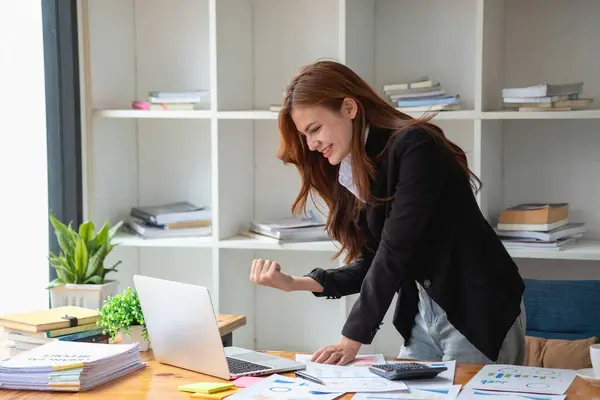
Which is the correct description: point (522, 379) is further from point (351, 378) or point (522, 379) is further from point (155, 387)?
point (155, 387)

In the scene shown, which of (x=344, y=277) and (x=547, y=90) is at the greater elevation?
(x=547, y=90)

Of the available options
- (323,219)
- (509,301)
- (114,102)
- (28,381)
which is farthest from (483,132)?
(28,381)

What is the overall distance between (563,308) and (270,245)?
1.14 metres

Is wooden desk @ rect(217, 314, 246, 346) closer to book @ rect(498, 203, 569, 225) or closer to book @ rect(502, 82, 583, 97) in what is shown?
book @ rect(498, 203, 569, 225)

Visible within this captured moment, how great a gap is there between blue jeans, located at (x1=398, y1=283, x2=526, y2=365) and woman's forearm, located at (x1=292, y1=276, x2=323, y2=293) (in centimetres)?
28

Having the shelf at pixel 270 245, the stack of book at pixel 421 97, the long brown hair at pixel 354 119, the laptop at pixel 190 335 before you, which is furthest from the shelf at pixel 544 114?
the laptop at pixel 190 335

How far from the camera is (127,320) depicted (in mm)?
2523

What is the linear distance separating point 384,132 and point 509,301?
0.56 m

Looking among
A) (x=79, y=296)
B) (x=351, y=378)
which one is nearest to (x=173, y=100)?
(x=79, y=296)

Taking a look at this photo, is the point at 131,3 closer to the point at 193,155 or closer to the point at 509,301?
the point at 193,155

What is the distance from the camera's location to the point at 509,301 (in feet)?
7.93

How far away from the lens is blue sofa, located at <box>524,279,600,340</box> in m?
3.08

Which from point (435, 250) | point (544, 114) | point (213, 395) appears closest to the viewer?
point (213, 395)

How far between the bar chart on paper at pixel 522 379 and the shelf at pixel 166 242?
1.66 m
